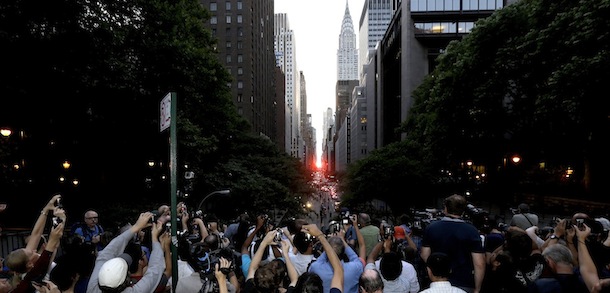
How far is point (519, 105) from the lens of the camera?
22.6 meters

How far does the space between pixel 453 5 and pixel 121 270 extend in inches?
2222

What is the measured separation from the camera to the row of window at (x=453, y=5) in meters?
50.0

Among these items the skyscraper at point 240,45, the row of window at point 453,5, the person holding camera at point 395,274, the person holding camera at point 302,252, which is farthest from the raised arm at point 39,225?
the skyscraper at point 240,45

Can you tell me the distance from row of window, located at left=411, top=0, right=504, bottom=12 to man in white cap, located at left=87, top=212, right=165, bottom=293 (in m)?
53.4

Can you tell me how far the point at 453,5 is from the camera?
50.2m

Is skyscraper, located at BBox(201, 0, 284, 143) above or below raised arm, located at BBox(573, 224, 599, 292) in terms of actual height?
above

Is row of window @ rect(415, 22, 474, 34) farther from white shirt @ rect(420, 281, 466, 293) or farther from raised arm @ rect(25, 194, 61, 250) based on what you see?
raised arm @ rect(25, 194, 61, 250)

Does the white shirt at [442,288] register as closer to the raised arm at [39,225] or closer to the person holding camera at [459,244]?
the person holding camera at [459,244]

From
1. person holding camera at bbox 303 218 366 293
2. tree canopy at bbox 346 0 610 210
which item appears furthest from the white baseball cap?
tree canopy at bbox 346 0 610 210

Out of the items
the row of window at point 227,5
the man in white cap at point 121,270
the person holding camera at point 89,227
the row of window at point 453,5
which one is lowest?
the person holding camera at point 89,227

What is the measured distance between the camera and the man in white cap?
3148 mm

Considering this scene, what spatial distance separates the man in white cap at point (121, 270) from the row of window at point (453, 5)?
5336cm

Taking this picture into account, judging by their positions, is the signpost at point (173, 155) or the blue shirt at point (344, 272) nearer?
the signpost at point (173, 155)

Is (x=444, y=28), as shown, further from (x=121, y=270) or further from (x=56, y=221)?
(x=121, y=270)
